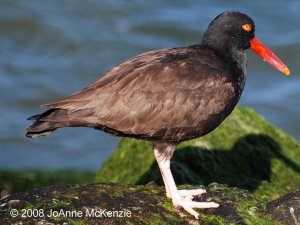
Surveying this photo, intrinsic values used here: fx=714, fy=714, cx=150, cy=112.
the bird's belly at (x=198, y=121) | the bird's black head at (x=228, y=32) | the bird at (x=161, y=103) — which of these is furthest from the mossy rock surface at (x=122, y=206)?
the bird's black head at (x=228, y=32)

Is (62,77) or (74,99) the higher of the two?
(62,77)

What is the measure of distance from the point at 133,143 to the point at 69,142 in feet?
22.0

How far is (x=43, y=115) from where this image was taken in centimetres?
705

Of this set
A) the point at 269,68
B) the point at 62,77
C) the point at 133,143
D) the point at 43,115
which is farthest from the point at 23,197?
the point at 269,68

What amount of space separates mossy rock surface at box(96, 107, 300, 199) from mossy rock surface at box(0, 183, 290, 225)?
209 cm

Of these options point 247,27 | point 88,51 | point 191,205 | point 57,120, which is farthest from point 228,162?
point 88,51

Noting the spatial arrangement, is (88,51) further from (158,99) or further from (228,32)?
(158,99)

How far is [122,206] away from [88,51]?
47.6ft

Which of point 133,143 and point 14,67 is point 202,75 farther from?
point 14,67

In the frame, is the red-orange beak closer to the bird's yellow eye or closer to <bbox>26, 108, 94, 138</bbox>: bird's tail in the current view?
the bird's yellow eye

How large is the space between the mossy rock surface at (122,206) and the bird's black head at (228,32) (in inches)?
69.2

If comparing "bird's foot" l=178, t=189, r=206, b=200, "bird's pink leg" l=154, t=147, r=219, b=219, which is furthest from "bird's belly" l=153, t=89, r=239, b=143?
"bird's foot" l=178, t=189, r=206, b=200

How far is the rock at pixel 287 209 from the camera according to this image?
6691 millimetres

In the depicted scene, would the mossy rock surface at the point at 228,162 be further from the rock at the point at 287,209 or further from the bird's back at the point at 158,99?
the rock at the point at 287,209
